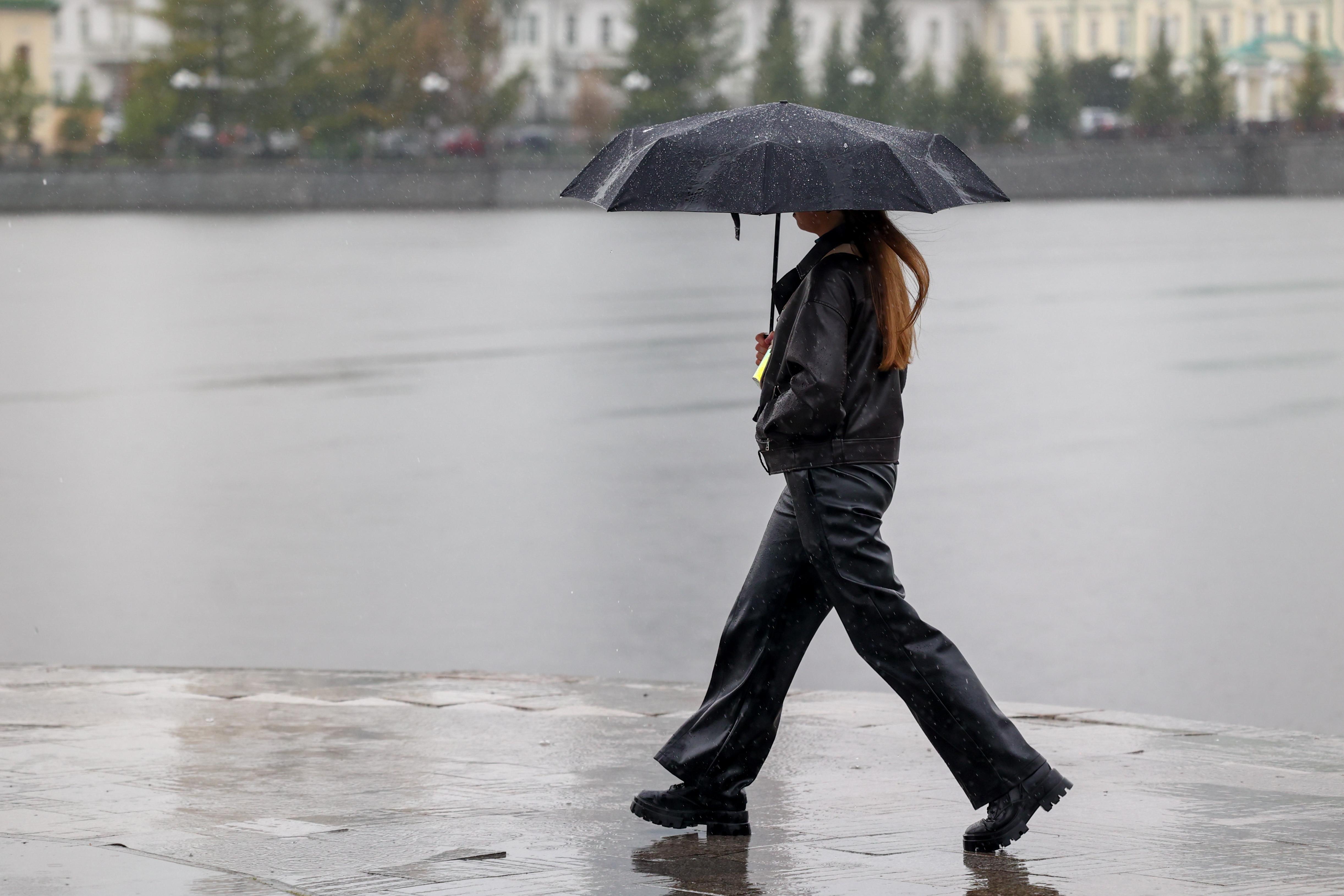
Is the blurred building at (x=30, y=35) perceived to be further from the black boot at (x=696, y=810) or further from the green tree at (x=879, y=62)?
the black boot at (x=696, y=810)

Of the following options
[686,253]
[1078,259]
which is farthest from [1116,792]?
[686,253]

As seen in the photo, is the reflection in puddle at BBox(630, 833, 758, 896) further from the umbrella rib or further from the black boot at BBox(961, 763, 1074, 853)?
the umbrella rib

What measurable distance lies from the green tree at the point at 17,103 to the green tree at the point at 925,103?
3808 centimetres

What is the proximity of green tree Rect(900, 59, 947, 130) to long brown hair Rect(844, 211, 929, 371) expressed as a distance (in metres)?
96.6

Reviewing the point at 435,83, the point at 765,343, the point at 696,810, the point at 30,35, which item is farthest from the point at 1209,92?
the point at 696,810

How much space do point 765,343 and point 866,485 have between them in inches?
17.2

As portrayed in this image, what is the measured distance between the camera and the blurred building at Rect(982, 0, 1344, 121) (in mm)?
106750

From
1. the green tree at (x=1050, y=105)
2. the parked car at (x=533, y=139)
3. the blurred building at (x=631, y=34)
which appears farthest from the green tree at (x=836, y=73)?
the parked car at (x=533, y=139)

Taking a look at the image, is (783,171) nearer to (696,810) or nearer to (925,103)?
(696,810)

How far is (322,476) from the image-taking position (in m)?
20.1

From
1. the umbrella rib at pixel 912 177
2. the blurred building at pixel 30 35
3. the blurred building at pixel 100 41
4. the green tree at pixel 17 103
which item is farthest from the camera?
the blurred building at pixel 100 41

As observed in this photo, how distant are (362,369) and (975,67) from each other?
72.0 metres

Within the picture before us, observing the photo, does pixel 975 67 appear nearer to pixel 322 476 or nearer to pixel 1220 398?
pixel 1220 398

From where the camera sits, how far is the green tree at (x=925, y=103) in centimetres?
10056
